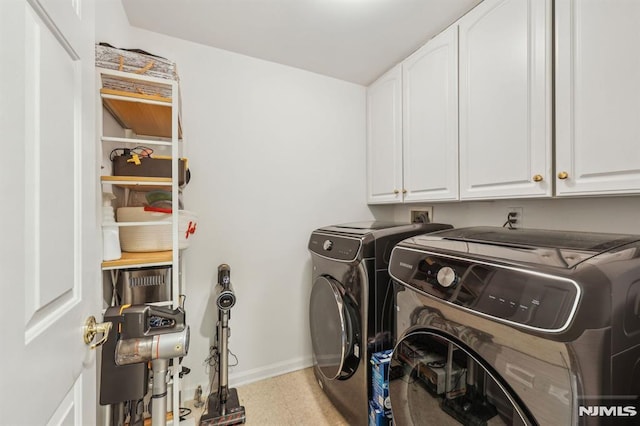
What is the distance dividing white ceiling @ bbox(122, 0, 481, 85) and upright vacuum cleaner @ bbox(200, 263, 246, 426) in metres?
1.50

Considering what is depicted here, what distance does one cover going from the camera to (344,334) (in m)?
1.38

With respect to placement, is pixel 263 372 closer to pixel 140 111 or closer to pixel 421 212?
pixel 421 212

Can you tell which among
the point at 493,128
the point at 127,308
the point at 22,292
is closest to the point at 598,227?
the point at 493,128

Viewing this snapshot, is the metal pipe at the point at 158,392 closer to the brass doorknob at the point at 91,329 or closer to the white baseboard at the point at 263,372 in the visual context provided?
the brass doorknob at the point at 91,329

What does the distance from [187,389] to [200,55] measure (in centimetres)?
224

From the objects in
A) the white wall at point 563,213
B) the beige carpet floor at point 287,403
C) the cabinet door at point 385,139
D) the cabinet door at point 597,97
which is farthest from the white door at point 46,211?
the white wall at point 563,213

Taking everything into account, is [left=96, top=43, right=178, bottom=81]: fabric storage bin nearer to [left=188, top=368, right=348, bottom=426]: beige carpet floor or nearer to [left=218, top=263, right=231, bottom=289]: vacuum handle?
[left=218, top=263, right=231, bottom=289]: vacuum handle

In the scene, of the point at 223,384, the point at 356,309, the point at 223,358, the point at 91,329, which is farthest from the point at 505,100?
the point at 223,384

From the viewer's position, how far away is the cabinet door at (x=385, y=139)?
6.27 feet

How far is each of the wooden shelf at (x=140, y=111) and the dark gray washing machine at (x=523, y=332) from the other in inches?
52.6

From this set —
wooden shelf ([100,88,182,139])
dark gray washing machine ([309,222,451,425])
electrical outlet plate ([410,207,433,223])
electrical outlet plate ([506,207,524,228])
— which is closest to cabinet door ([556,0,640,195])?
electrical outlet plate ([506,207,524,228])

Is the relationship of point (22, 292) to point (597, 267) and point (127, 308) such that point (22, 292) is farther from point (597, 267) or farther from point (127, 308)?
point (597, 267)

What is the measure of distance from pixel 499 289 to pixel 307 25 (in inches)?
66.9

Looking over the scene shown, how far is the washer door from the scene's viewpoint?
1.39 meters
